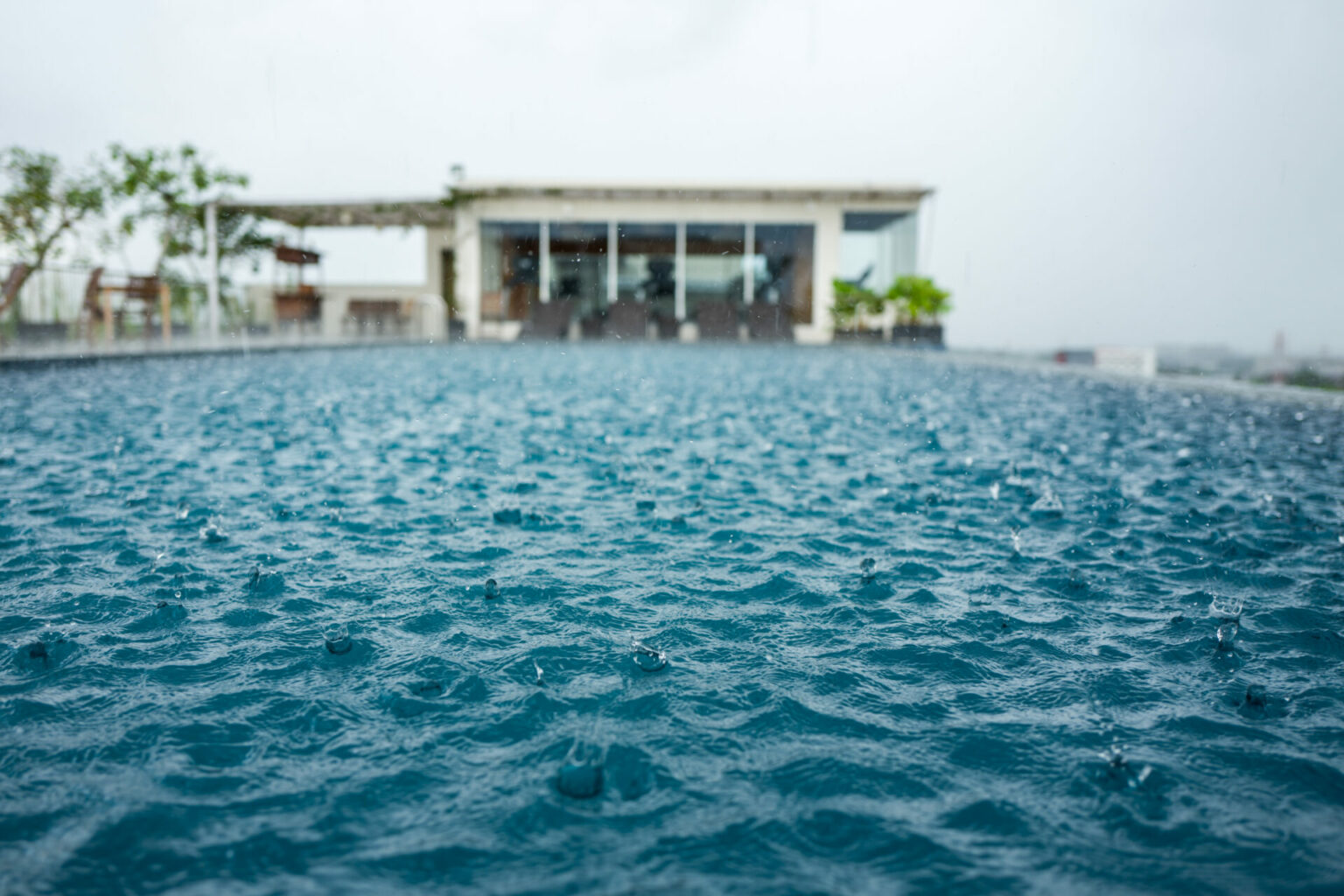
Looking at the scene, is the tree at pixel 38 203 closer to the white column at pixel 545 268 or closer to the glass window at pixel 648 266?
the white column at pixel 545 268

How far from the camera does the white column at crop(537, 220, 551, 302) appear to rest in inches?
801

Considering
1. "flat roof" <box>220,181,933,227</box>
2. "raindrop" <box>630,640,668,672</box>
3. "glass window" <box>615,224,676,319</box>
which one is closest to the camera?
"raindrop" <box>630,640,668,672</box>

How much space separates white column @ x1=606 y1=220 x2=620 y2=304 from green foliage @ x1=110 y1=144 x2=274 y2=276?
8.23 meters

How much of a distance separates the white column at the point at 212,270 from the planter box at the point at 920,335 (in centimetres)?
1443

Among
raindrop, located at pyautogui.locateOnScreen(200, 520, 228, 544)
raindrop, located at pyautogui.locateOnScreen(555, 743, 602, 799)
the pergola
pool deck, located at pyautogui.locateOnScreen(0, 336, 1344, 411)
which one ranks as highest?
the pergola

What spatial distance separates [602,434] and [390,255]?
1765 centimetres

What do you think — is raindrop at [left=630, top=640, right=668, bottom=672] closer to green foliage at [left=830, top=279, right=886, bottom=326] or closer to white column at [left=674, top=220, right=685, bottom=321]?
green foliage at [left=830, top=279, right=886, bottom=326]

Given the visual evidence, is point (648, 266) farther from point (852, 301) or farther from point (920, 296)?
point (920, 296)

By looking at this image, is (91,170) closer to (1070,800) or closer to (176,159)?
(176,159)

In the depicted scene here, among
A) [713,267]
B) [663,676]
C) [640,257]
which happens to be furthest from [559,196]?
[663,676]

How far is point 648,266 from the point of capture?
68.1 ft

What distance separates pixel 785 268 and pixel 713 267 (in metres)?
1.83

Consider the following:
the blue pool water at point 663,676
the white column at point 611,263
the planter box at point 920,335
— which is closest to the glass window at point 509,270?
the white column at point 611,263

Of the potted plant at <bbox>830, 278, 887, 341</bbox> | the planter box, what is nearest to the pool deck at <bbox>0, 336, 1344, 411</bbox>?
the planter box
